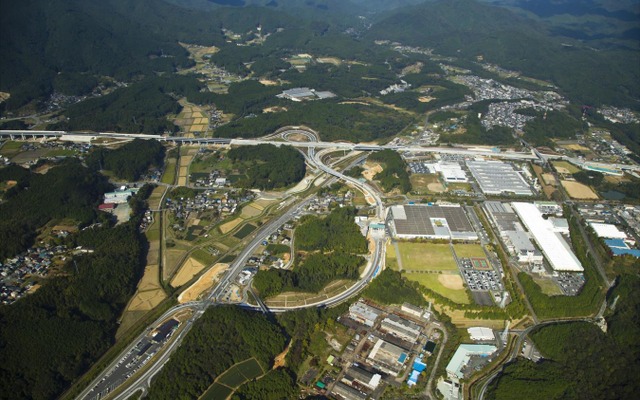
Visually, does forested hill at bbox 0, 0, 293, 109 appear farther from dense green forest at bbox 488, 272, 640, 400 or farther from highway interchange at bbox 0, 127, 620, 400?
dense green forest at bbox 488, 272, 640, 400

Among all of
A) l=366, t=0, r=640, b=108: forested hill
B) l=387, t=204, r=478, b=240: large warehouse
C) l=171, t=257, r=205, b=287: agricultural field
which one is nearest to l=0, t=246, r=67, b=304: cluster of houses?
l=171, t=257, r=205, b=287: agricultural field

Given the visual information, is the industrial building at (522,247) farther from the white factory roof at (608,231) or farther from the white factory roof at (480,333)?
the white factory roof at (480,333)

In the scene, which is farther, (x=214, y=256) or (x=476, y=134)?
(x=476, y=134)

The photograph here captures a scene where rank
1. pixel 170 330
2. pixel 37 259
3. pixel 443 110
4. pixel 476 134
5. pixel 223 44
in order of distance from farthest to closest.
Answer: pixel 223 44 → pixel 443 110 → pixel 476 134 → pixel 37 259 → pixel 170 330

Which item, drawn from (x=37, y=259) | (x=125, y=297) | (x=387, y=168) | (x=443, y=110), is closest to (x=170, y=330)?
(x=125, y=297)

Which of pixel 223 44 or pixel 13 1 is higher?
Result: pixel 13 1

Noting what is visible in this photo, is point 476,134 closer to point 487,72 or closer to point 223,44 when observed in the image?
point 487,72
